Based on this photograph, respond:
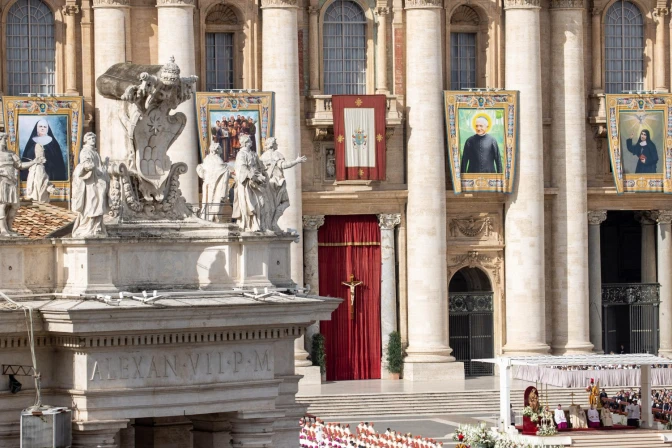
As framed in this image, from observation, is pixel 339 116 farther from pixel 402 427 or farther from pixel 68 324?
pixel 68 324

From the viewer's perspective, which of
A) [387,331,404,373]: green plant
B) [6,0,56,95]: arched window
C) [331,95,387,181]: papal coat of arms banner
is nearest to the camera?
[6,0,56,95]: arched window

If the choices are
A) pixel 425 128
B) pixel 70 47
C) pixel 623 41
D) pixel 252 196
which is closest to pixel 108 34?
pixel 70 47

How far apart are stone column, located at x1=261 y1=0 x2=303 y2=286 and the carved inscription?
141ft

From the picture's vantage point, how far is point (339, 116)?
80.0 m

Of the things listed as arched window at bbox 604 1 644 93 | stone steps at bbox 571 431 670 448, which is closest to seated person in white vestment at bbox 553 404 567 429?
stone steps at bbox 571 431 670 448

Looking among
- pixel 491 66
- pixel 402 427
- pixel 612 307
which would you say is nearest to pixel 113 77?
pixel 402 427

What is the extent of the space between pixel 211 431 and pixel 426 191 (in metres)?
45.1

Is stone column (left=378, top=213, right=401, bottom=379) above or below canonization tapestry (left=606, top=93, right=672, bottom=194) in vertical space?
below

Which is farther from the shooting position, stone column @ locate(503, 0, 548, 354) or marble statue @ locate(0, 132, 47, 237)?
stone column @ locate(503, 0, 548, 354)

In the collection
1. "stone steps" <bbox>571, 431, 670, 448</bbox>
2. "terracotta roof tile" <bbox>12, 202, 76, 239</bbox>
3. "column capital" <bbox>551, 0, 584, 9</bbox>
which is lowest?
"stone steps" <bbox>571, 431, 670, 448</bbox>

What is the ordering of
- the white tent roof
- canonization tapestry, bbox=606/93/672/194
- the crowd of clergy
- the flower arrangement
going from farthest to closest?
canonization tapestry, bbox=606/93/672/194
the white tent roof
the crowd of clergy
the flower arrangement

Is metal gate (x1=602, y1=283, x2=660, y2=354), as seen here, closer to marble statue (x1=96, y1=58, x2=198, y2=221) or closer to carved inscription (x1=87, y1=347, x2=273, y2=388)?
marble statue (x1=96, y1=58, x2=198, y2=221)

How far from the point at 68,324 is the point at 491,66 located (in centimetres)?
5141

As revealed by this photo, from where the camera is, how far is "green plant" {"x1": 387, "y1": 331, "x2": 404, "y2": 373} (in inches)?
3162
